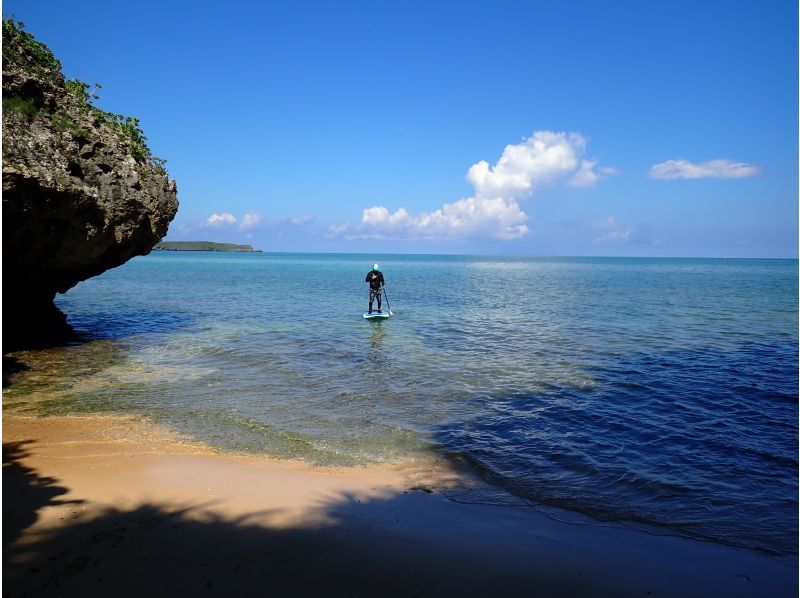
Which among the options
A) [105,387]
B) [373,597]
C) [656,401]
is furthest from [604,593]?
[105,387]

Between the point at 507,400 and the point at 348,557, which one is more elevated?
the point at 348,557

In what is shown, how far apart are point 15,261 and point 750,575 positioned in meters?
18.9

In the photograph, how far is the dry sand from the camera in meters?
4.90

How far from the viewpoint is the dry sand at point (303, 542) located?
4.90 metres

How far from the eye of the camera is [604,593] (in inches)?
197

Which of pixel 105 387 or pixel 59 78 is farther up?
pixel 59 78

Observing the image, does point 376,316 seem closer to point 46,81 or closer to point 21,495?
point 46,81

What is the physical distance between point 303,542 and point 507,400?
757 cm

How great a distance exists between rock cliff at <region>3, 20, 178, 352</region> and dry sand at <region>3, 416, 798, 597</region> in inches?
342

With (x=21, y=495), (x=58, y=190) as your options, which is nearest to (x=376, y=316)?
(x=58, y=190)

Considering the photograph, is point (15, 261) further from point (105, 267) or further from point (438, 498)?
point (438, 498)

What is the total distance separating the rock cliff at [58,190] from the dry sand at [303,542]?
28.5 feet

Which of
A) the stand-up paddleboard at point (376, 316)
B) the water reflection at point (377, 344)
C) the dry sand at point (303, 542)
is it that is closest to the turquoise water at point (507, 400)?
the water reflection at point (377, 344)

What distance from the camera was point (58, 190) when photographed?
44.3 feet
